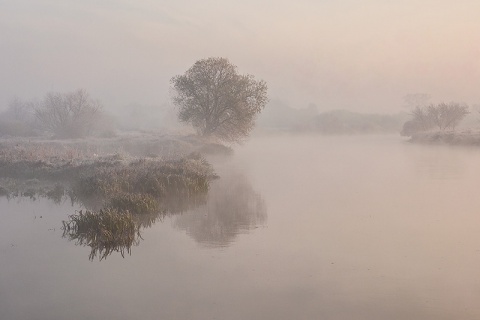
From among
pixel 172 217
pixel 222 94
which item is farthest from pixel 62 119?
pixel 172 217

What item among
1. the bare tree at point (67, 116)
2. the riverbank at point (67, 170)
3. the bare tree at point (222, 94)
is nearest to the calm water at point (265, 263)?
the riverbank at point (67, 170)

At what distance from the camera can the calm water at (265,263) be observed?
8766 millimetres

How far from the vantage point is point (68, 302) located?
9.01 m

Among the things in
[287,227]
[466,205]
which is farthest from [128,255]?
[466,205]

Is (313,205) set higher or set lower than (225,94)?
lower

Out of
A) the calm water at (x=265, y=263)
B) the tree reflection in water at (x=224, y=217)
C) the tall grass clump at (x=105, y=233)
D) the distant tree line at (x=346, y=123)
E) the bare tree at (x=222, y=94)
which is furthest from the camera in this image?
the distant tree line at (x=346, y=123)

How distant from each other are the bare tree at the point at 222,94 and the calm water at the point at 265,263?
24.1 meters

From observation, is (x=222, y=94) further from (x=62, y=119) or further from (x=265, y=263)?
(x=265, y=263)

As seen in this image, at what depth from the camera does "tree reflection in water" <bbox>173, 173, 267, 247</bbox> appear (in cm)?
1408

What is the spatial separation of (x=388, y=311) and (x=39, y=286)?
6.59 meters

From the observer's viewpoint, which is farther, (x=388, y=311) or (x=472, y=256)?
(x=472, y=256)

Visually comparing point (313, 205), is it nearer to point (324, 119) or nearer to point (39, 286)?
point (39, 286)

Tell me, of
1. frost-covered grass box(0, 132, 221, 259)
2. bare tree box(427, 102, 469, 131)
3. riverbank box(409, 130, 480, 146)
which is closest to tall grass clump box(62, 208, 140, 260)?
frost-covered grass box(0, 132, 221, 259)

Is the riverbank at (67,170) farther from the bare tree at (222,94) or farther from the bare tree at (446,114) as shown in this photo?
the bare tree at (446,114)
